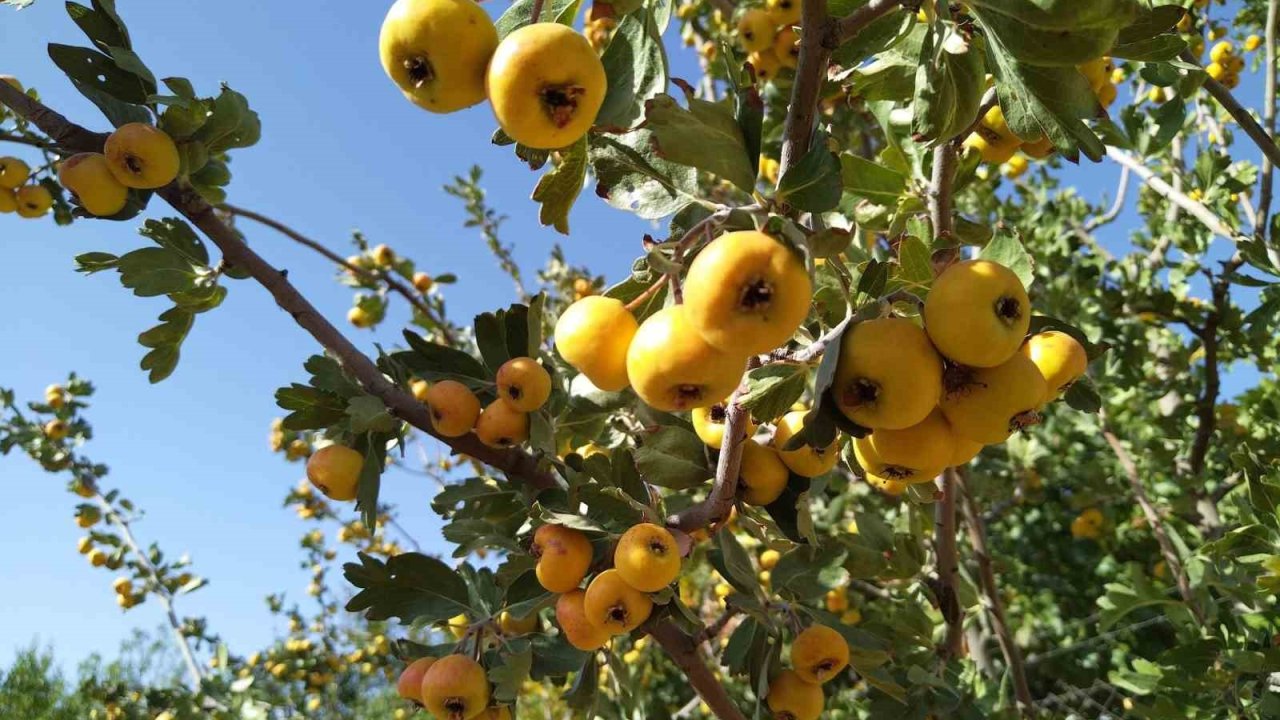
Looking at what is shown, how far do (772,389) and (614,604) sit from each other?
62 centimetres

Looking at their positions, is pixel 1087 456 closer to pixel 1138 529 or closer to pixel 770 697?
pixel 1138 529

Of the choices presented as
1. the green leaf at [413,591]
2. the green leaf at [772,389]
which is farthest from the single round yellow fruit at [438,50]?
the green leaf at [413,591]

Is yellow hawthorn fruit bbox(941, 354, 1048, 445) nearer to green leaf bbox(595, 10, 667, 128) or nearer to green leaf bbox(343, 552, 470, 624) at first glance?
green leaf bbox(595, 10, 667, 128)

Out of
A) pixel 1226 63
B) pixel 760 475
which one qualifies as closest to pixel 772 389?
pixel 760 475

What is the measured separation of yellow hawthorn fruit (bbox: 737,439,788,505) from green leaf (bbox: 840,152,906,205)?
755 millimetres

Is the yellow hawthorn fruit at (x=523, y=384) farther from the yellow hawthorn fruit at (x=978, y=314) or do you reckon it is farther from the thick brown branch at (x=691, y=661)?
the yellow hawthorn fruit at (x=978, y=314)

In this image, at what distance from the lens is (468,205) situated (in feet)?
17.7

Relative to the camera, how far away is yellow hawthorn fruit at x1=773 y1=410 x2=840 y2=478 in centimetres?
167

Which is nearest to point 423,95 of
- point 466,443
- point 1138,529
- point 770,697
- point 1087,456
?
point 466,443

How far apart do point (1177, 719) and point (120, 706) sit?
18.0ft

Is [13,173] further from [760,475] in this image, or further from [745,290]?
[745,290]

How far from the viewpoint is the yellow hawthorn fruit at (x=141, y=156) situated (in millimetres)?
1965

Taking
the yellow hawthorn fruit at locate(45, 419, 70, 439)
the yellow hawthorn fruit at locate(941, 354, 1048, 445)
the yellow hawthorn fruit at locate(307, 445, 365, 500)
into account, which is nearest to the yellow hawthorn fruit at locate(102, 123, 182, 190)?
the yellow hawthorn fruit at locate(307, 445, 365, 500)

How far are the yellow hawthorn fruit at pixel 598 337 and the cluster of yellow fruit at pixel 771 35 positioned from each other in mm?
2216
